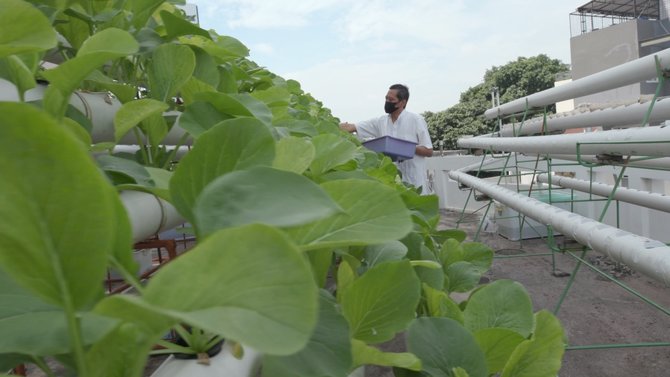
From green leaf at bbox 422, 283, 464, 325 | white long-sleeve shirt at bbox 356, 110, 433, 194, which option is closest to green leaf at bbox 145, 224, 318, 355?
green leaf at bbox 422, 283, 464, 325

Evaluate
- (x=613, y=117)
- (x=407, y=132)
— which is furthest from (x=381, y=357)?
(x=407, y=132)

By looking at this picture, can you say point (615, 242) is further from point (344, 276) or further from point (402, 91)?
point (402, 91)

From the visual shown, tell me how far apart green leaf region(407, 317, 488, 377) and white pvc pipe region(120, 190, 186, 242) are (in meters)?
0.16

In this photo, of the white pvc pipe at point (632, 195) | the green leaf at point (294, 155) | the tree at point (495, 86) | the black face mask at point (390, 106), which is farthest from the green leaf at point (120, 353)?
the tree at point (495, 86)

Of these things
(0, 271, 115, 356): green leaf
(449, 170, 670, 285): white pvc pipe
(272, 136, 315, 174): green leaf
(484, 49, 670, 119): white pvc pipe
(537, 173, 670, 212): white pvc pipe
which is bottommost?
(537, 173, 670, 212): white pvc pipe

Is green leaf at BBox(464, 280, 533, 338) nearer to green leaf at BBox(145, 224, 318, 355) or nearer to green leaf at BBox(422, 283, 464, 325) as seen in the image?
green leaf at BBox(422, 283, 464, 325)

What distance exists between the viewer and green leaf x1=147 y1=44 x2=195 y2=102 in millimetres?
304

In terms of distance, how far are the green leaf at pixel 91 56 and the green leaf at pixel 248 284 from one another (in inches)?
4.9

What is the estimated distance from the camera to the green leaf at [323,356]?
173mm

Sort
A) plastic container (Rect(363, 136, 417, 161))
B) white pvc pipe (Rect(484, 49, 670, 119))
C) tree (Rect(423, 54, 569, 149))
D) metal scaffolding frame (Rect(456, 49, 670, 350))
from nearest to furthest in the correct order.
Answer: metal scaffolding frame (Rect(456, 49, 670, 350)), white pvc pipe (Rect(484, 49, 670, 119)), plastic container (Rect(363, 136, 417, 161)), tree (Rect(423, 54, 569, 149))

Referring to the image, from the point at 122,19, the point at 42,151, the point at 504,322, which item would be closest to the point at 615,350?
the point at 504,322

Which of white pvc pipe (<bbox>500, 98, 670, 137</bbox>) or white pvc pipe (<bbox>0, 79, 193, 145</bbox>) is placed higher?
white pvc pipe (<bbox>0, 79, 193, 145</bbox>)

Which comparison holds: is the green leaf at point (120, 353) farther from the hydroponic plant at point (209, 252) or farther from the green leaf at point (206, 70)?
the green leaf at point (206, 70)

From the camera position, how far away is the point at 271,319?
0.10m
